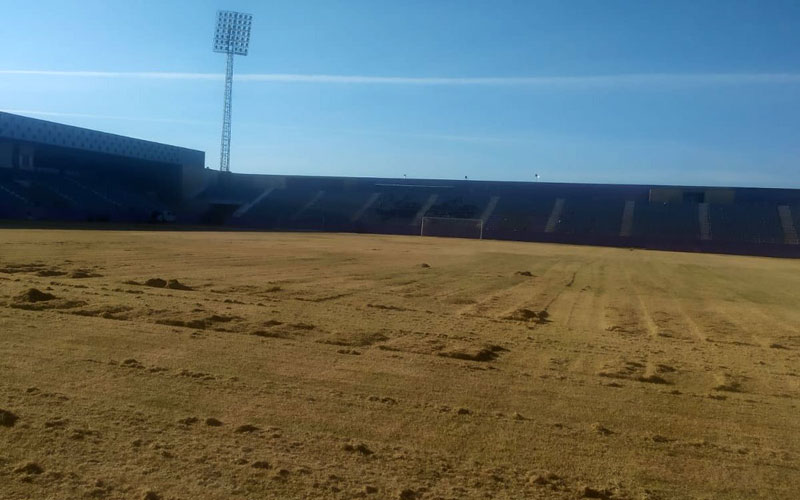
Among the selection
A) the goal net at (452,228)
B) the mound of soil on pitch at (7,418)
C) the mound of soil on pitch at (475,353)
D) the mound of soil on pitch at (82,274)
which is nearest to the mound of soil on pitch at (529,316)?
the mound of soil on pitch at (475,353)

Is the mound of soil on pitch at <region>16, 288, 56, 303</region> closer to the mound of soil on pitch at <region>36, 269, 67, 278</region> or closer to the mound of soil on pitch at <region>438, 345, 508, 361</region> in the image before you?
the mound of soil on pitch at <region>36, 269, 67, 278</region>

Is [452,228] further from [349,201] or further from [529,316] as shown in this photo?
[529,316]

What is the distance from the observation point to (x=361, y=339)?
36.3 feet

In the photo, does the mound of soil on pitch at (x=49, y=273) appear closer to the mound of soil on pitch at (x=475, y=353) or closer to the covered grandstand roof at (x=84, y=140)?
the mound of soil on pitch at (x=475, y=353)

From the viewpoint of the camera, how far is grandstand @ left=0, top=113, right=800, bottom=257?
7494cm

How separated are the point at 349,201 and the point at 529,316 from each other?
83.8 m

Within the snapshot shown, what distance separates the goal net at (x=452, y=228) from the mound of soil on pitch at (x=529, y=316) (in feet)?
226

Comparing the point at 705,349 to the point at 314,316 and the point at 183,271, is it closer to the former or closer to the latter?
the point at 314,316

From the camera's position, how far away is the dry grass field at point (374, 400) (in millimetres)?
5531

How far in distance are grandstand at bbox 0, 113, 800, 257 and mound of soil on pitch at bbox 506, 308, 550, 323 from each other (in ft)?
202

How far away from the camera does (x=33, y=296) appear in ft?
43.3

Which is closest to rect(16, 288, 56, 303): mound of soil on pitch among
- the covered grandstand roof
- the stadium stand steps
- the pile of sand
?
the pile of sand

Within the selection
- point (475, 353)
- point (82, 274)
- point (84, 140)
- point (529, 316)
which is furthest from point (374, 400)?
point (84, 140)

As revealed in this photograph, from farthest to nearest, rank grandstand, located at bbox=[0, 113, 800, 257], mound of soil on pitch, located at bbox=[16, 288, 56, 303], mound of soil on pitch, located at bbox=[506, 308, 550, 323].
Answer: grandstand, located at bbox=[0, 113, 800, 257], mound of soil on pitch, located at bbox=[506, 308, 550, 323], mound of soil on pitch, located at bbox=[16, 288, 56, 303]
